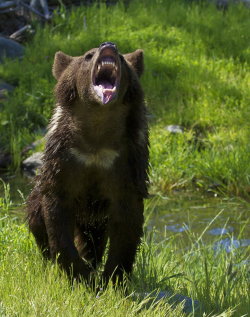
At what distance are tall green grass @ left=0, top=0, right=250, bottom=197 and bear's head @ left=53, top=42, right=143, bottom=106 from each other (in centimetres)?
380

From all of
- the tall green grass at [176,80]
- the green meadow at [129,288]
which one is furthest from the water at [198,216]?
the green meadow at [129,288]

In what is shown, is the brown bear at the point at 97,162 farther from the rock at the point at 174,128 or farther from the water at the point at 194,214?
the rock at the point at 174,128

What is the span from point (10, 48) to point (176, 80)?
304cm

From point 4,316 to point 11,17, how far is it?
32.9ft

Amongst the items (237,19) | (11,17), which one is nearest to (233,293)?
(237,19)

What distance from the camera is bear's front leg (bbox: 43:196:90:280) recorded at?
393 cm

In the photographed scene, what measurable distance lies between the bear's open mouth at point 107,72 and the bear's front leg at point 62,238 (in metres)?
0.66

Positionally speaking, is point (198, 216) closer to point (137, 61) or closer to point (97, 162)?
point (137, 61)

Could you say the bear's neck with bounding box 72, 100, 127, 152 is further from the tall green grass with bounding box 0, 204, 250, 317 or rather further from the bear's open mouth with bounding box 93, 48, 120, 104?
the tall green grass with bounding box 0, 204, 250, 317

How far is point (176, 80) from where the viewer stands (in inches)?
385

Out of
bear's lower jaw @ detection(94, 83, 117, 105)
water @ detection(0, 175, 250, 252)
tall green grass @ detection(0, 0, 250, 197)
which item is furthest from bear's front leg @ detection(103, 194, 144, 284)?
tall green grass @ detection(0, 0, 250, 197)

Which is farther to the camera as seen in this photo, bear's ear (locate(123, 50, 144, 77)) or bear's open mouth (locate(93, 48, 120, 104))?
bear's ear (locate(123, 50, 144, 77))

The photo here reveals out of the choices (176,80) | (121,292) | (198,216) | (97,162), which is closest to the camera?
(121,292)

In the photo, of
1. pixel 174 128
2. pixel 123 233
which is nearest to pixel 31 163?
pixel 174 128
